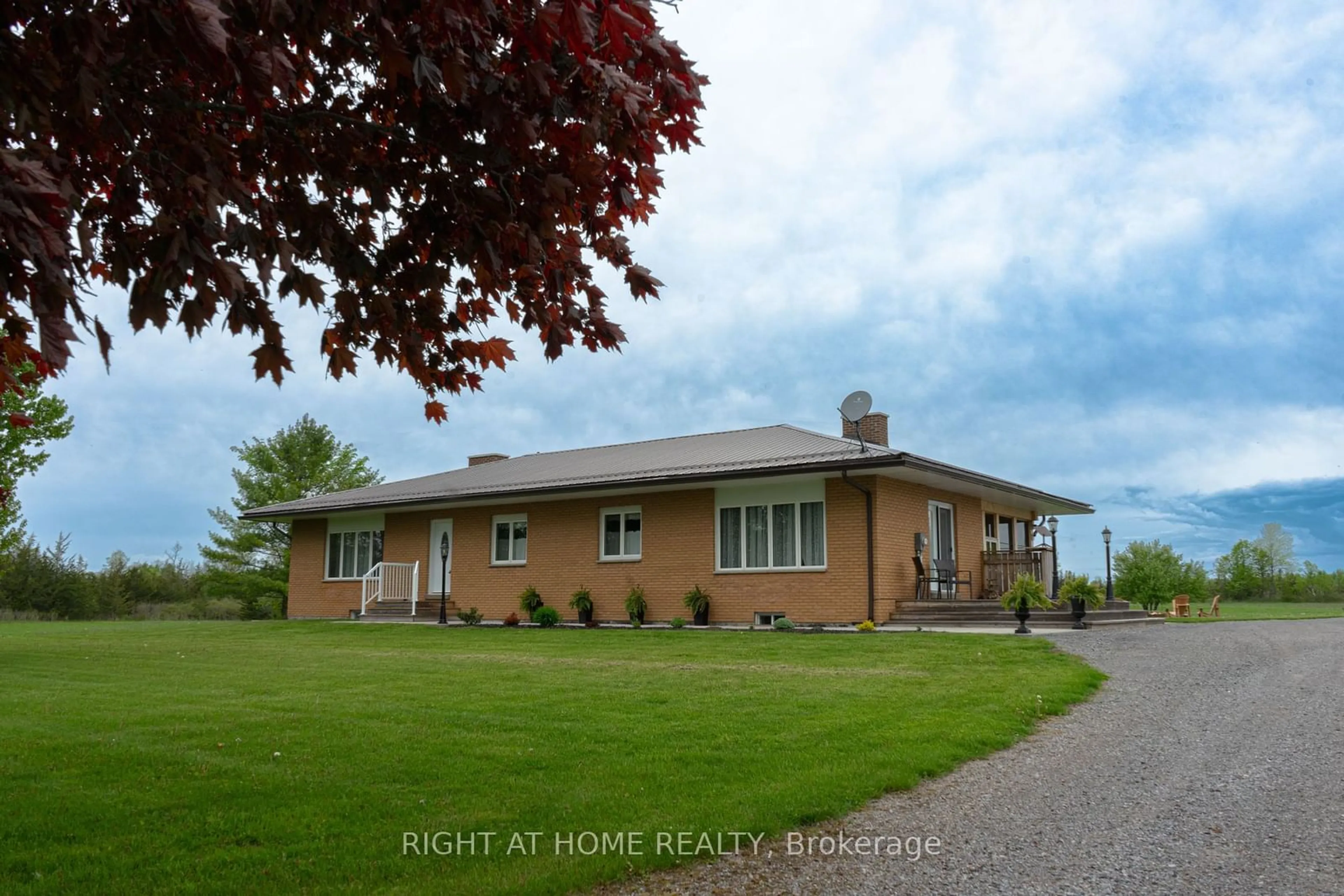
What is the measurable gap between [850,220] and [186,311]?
1334 cm

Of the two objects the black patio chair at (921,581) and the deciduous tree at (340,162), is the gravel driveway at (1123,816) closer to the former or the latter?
the deciduous tree at (340,162)

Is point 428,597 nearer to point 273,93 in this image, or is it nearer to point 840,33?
point 840,33

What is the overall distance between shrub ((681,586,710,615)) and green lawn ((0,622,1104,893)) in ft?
22.1

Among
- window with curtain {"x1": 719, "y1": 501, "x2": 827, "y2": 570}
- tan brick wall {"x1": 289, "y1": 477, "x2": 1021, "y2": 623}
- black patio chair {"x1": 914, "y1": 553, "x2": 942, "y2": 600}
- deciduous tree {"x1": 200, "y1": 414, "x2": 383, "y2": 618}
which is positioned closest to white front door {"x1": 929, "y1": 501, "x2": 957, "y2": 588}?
tan brick wall {"x1": 289, "y1": 477, "x2": 1021, "y2": 623}

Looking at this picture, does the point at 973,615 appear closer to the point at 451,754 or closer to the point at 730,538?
the point at 730,538

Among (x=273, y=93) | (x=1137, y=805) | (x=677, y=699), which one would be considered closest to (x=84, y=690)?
(x=677, y=699)

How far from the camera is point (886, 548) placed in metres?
17.9

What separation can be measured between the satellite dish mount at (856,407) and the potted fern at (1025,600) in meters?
5.03

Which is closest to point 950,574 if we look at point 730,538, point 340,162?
point 730,538

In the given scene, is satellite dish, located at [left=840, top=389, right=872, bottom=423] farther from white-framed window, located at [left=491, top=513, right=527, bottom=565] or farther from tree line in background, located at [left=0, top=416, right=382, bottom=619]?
tree line in background, located at [left=0, top=416, right=382, bottom=619]

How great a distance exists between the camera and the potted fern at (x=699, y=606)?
18922 millimetres

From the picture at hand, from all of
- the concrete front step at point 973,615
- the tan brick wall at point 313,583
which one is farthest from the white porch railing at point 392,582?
the concrete front step at point 973,615

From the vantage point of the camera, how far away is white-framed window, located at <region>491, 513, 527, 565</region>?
74.0 ft

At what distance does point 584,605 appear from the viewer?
20.5 metres
